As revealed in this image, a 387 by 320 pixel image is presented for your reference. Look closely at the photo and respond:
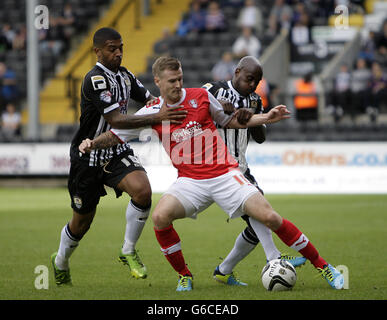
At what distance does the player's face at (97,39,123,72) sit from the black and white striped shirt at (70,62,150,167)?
0.24 feet

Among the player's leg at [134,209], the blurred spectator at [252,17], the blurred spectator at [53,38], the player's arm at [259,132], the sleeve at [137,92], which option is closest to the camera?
the player's arm at [259,132]

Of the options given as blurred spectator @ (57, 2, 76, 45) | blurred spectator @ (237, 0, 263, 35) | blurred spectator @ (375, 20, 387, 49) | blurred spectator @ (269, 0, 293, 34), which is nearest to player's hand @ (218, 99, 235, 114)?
blurred spectator @ (375, 20, 387, 49)

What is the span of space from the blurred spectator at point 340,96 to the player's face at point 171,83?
13.8 m

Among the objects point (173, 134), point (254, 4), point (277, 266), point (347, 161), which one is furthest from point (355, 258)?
point (254, 4)

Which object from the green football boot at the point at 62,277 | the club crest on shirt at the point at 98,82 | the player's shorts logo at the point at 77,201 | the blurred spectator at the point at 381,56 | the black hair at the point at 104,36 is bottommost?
the green football boot at the point at 62,277

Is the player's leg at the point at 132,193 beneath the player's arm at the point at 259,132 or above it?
beneath

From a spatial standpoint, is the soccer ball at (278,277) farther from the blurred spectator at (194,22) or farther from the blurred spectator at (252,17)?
the blurred spectator at (194,22)

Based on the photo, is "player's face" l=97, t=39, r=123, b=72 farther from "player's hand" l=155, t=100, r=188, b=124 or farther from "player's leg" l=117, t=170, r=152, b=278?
"player's leg" l=117, t=170, r=152, b=278

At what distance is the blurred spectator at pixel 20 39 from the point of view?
89.9ft

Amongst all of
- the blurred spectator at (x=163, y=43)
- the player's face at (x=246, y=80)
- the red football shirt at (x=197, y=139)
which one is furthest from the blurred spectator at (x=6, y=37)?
the red football shirt at (x=197, y=139)

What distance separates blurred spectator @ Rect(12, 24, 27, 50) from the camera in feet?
89.9

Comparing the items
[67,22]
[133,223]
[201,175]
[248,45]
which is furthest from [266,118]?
[67,22]

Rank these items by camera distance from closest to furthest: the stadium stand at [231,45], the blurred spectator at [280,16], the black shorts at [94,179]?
the black shorts at [94,179]
the stadium stand at [231,45]
the blurred spectator at [280,16]
